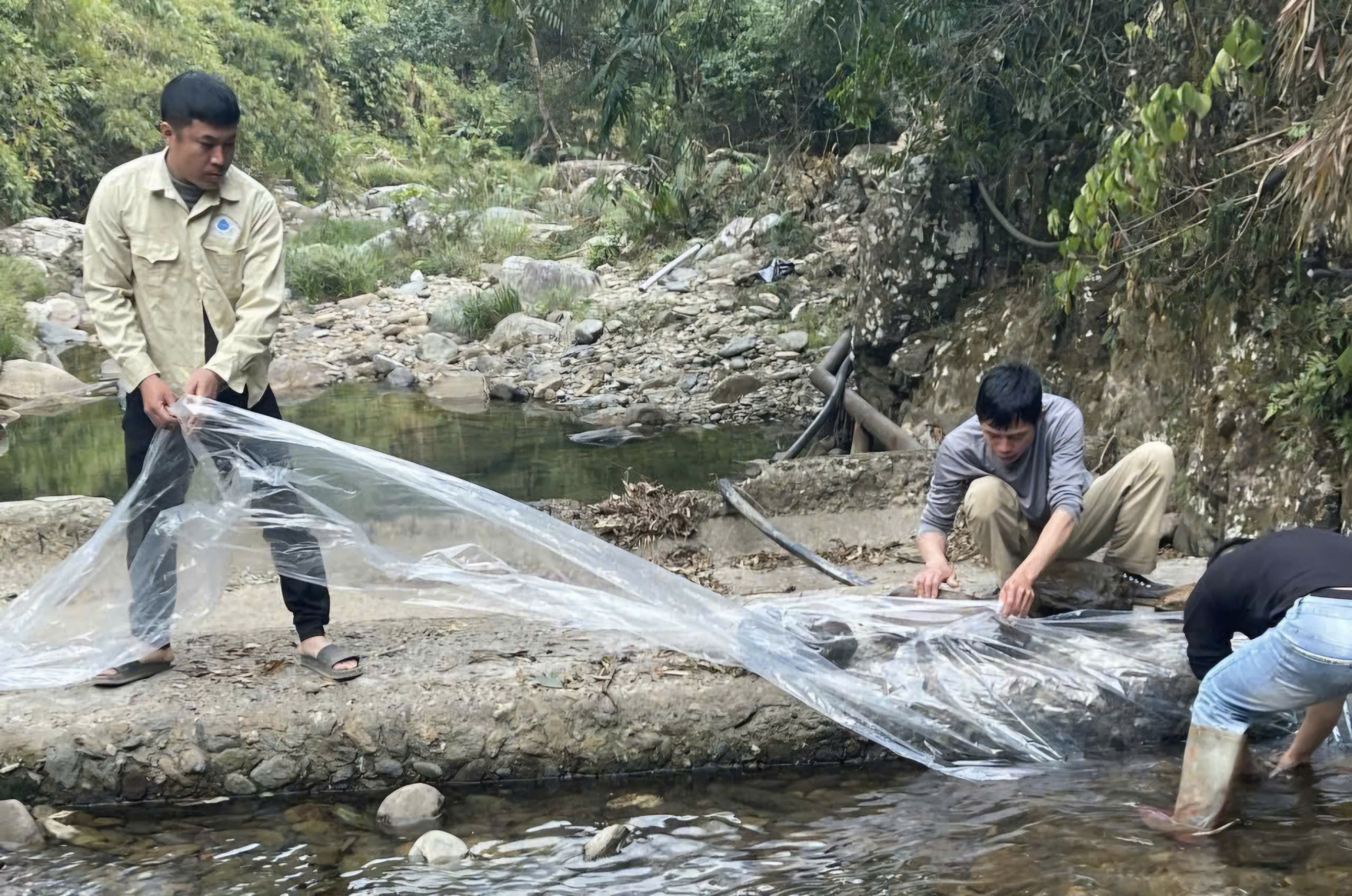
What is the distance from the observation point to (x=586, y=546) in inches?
137

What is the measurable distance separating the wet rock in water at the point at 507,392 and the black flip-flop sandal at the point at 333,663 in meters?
7.92

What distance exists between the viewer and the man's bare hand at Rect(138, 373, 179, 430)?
A: 127 inches

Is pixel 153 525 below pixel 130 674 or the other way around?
the other way around

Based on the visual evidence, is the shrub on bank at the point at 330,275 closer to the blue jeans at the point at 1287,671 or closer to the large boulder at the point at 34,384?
the large boulder at the point at 34,384

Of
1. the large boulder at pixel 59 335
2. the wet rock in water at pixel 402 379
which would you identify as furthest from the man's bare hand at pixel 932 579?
the large boulder at pixel 59 335

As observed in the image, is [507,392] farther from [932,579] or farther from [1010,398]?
[1010,398]

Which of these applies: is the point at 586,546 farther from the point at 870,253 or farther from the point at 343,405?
the point at 343,405

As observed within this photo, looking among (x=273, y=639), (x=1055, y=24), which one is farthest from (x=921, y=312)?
(x=273, y=639)

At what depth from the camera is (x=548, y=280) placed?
14.3 metres

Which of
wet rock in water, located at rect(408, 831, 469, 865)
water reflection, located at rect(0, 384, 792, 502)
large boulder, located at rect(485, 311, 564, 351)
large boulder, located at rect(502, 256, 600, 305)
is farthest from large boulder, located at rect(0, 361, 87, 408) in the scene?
wet rock in water, located at rect(408, 831, 469, 865)

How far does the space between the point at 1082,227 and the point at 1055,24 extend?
244 centimetres

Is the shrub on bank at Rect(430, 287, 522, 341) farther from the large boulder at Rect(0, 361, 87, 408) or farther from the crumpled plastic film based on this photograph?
the crumpled plastic film

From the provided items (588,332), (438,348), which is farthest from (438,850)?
(438,348)

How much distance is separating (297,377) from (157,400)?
9.42 metres
